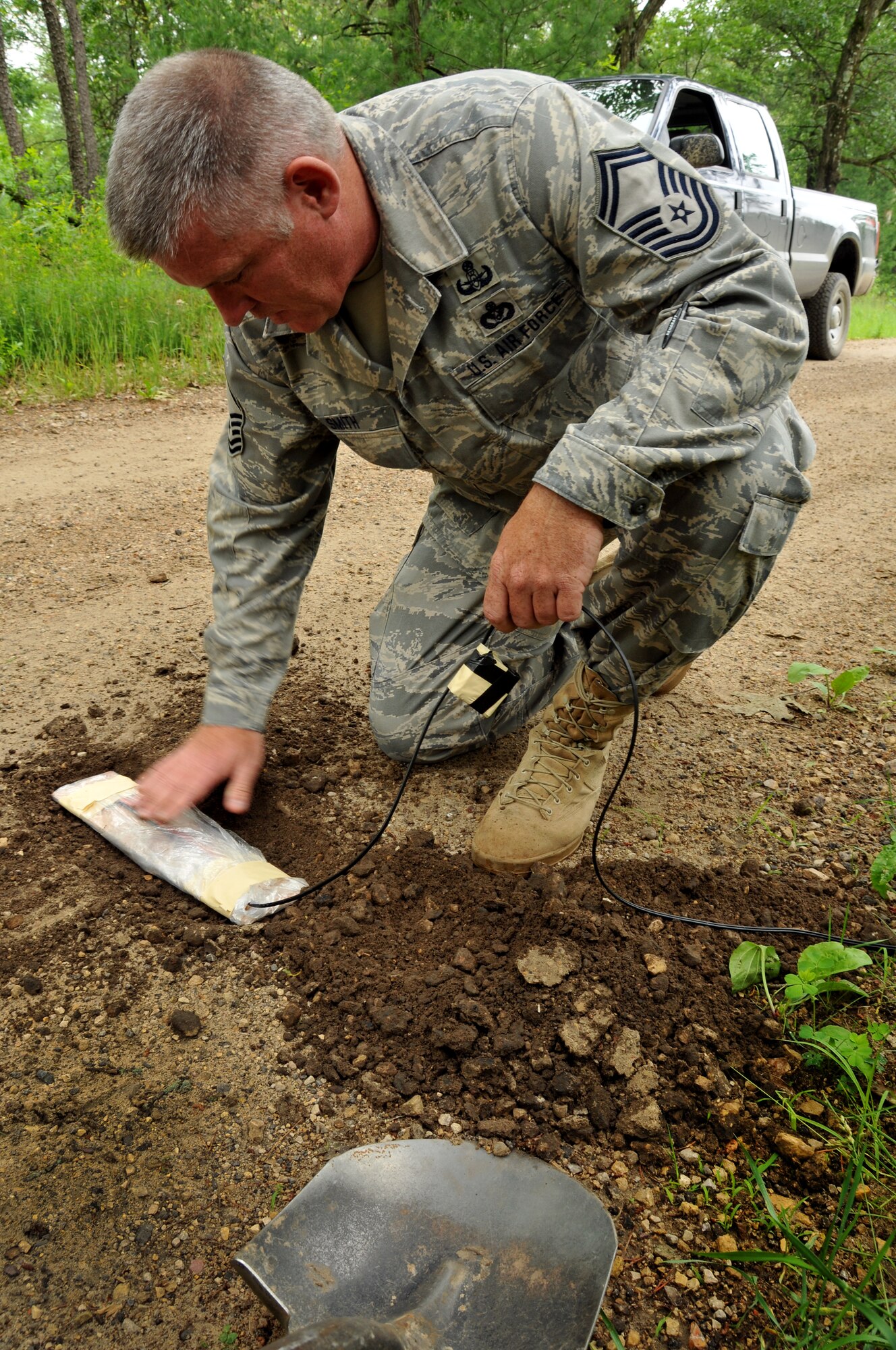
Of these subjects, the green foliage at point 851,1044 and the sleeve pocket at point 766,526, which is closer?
the green foliage at point 851,1044

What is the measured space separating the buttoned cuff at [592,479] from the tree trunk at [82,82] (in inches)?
421

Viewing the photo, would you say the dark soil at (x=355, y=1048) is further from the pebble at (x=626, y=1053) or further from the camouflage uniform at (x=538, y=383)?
the camouflage uniform at (x=538, y=383)

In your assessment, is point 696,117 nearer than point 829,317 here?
Yes

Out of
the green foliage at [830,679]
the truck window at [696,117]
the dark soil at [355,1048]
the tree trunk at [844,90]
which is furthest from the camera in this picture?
the tree trunk at [844,90]

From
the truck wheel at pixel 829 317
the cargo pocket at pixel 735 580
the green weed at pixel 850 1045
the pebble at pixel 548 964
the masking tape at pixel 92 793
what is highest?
the cargo pocket at pixel 735 580

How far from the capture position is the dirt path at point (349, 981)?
1.21 m

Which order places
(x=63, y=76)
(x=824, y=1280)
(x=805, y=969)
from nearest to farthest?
(x=824, y=1280), (x=805, y=969), (x=63, y=76)

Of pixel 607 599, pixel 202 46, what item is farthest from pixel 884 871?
pixel 202 46

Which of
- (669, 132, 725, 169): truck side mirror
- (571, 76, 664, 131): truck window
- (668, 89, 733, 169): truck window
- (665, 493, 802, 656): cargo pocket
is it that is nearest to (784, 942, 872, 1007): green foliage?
(665, 493, 802, 656): cargo pocket

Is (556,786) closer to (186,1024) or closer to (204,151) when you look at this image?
(186,1024)

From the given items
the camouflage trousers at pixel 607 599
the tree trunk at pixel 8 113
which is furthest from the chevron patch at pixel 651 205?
the tree trunk at pixel 8 113

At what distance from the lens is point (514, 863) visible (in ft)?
5.79

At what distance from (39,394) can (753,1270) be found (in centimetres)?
479

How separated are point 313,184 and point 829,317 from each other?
7047 millimetres
